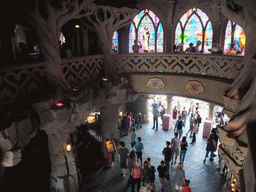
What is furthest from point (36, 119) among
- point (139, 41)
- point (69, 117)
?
point (139, 41)

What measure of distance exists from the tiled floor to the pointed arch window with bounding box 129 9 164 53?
5613mm

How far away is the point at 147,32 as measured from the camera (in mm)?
11750

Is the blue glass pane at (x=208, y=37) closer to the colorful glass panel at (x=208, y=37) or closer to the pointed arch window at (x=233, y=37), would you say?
the colorful glass panel at (x=208, y=37)

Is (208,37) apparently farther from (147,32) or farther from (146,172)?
(146,172)

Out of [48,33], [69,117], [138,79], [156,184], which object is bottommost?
[156,184]

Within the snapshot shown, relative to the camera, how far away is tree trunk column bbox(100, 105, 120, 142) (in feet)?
33.4

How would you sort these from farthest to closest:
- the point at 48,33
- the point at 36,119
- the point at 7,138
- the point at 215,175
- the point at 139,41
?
1. the point at 139,41
2. the point at 215,175
3. the point at 48,33
4. the point at 36,119
5. the point at 7,138

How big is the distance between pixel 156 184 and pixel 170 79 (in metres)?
5.20

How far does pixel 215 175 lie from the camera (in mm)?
9055

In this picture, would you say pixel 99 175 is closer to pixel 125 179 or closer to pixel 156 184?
pixel 125 179

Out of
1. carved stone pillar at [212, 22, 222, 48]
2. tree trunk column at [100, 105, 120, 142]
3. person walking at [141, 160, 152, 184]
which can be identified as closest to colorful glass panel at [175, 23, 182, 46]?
carved stone pillar at [212, 22, 222, 48]

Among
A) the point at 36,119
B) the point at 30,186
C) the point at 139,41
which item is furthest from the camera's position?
the point at 139,41

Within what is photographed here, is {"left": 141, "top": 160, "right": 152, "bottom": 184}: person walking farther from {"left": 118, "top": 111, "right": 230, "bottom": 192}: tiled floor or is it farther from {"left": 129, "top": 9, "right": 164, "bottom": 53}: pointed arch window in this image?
{"left": 129, "top": 9, "right": 164, "bottom": 53}: pointed arch window

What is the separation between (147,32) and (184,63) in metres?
2.92
